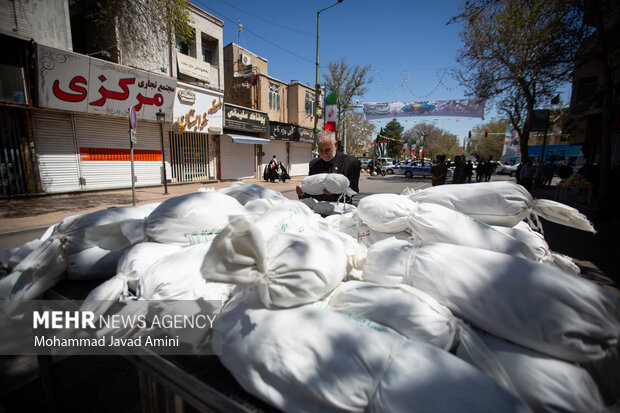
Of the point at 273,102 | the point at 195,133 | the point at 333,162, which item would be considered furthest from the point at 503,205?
the point at 273,102

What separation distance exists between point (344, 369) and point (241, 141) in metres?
14.8

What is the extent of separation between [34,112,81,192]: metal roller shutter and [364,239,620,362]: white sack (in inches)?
473

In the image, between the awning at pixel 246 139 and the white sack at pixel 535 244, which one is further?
the awning at pixel 246 139

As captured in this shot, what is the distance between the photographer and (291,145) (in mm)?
20188

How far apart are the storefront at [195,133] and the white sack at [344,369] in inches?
520

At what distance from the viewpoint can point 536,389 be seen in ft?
2.49

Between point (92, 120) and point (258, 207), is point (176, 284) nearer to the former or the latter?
point (258, 207)

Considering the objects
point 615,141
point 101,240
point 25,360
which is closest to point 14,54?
point 25,360

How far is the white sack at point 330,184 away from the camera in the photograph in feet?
8.17

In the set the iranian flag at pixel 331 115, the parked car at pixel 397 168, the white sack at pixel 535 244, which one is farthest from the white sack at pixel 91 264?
the parked car at pixel 397 168

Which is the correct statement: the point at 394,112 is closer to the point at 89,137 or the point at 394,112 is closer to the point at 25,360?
the point at 89,137

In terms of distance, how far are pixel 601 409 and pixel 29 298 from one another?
7.48ft

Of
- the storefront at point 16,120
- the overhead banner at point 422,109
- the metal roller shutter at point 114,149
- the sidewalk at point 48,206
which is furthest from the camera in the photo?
the overhead banner at point 422,109

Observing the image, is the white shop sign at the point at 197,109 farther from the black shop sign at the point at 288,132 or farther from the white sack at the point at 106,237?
the white sack at the point at 106,237
